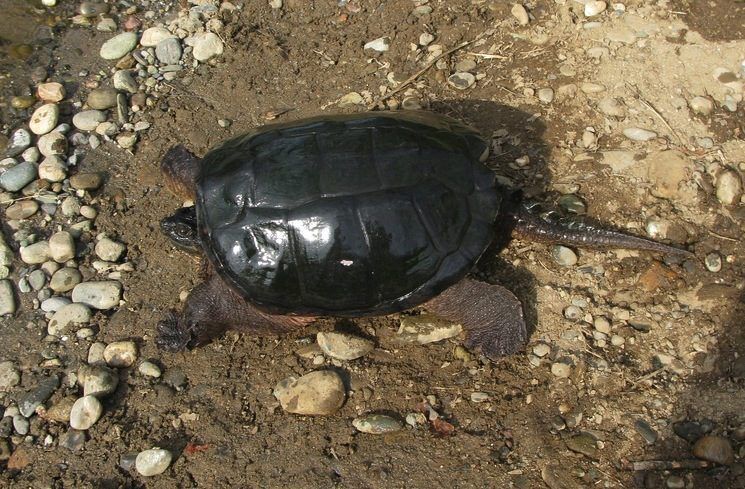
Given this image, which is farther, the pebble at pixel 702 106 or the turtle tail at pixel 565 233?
the pebble at pixel 702 106

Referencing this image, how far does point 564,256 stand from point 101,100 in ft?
12.2

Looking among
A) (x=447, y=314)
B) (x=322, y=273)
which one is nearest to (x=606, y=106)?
(x=447, y=314)

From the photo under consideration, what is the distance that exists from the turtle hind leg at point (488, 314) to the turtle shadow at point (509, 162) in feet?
0.55

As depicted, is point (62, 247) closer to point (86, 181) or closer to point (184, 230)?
point (86, 181)

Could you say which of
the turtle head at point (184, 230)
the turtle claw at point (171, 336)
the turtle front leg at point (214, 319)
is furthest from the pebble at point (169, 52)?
the turtle claw at point (171, 336)

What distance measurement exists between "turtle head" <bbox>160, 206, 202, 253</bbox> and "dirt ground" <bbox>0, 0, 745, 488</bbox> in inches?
14.0

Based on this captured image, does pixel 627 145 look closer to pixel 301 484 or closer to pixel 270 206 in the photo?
pixel 270 206

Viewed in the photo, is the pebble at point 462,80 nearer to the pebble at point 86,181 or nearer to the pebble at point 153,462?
the pebble at point 86,181

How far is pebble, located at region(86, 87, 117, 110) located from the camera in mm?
4926

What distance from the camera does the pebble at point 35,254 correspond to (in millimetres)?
4238

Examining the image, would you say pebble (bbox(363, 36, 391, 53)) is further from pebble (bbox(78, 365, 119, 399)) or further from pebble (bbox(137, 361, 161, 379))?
pebble (bbox(78, 365, 119, 399))

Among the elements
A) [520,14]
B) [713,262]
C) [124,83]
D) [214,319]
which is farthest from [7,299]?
[713,262]

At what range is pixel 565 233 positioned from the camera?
3740 mm

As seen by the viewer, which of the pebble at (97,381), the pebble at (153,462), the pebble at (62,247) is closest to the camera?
the pebble at (153,462)
